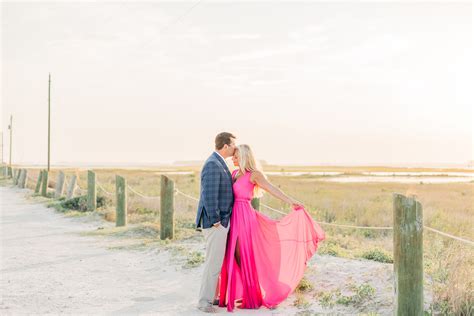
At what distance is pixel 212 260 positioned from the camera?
22.0 feet

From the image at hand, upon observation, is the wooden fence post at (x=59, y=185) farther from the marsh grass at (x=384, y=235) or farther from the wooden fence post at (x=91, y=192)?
the wooden fence post at (x=91, y=192)

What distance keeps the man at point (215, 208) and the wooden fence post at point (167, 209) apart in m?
4.79

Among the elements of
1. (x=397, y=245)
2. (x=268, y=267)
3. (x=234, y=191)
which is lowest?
(x=268, y=267)

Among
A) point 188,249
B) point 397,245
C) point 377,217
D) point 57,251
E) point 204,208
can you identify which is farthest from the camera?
point 377,217

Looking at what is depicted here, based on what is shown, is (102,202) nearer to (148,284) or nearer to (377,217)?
(377,217)

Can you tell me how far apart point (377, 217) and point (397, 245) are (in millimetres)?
12896

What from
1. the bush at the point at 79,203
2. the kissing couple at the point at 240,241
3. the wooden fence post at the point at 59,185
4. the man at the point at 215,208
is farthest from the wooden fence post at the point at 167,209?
the wooden fence post at the point at 59,185

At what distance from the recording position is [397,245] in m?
5.80

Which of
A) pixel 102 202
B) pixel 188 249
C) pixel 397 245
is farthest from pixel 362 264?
pixel 102 202

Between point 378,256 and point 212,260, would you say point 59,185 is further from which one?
point 212,260

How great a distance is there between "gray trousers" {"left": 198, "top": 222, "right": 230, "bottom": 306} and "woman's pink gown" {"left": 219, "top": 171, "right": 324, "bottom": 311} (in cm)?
13

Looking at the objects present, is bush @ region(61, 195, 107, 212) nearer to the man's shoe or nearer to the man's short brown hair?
the man's shoe

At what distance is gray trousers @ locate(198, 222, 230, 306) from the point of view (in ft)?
21.9

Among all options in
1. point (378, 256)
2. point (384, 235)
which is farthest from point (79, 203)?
point (378, 256)
